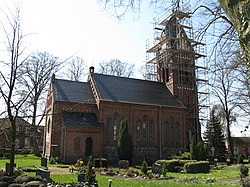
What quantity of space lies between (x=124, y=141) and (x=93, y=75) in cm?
1082

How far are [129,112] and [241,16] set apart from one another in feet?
96.0

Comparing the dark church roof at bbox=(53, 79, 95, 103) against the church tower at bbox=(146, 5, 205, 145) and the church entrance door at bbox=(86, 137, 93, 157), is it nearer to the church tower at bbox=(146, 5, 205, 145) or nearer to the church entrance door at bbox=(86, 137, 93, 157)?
the church entrance door at bbox=(86, 137, 93, 157)

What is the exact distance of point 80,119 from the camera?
3031cm

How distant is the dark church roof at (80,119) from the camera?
1146 inches

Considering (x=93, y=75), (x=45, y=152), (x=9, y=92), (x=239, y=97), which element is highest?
(x=93, y=75)

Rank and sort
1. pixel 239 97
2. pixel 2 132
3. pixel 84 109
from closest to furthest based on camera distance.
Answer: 1. pixel 2 132
2. pixel 239 97
3. pixel 84 109

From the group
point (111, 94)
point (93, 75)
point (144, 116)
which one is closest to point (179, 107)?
point (144, 116)

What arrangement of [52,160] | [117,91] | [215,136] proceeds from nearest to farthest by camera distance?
[52,160] → [117,91] → [215,136]

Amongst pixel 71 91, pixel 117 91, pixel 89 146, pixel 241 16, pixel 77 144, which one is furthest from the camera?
pixel 117 91

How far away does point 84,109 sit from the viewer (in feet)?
103

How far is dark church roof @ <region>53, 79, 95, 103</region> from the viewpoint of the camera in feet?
102

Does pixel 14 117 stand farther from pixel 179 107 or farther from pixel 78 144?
pixel 179 107

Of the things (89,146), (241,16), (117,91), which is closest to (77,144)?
(89,146)

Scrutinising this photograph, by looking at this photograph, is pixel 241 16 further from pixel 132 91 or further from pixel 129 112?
pixel 132 91
